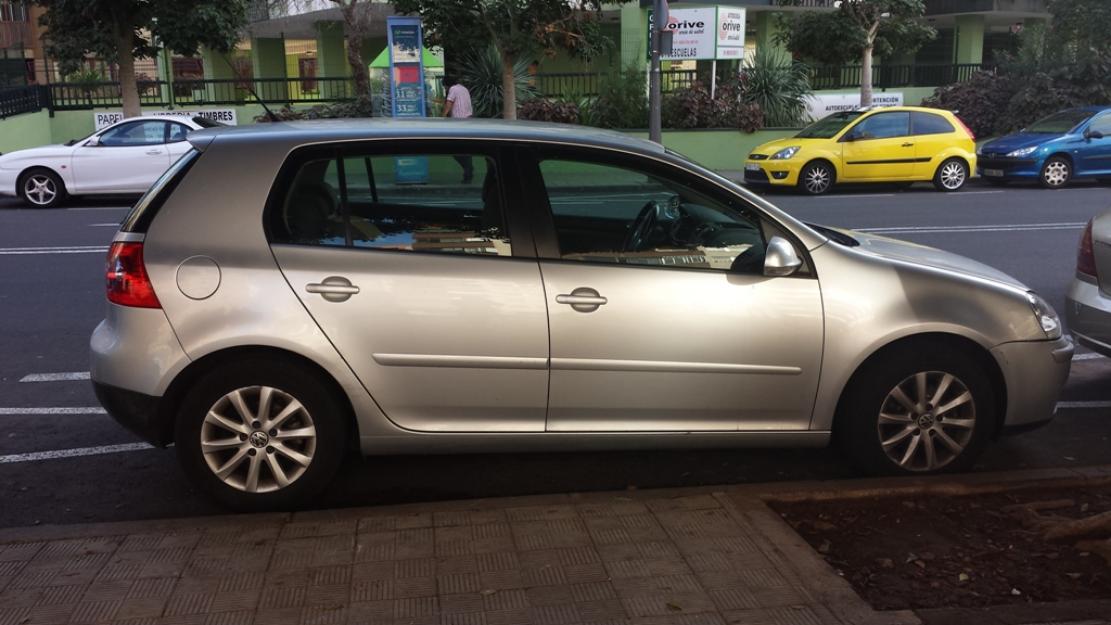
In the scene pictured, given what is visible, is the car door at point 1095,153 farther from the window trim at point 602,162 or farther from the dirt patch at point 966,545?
the window trim at point 602,162

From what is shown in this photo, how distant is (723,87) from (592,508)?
20856mm

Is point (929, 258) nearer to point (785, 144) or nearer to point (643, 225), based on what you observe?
point (643, 225)

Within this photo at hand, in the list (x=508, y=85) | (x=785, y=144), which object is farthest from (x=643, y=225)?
(x=508, y=85)

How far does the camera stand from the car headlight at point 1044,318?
492cm

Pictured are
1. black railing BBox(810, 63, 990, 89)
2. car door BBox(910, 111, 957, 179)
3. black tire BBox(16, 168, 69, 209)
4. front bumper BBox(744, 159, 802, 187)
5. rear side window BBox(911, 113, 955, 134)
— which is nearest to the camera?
black tire BBox(16, 168, 69, 209)

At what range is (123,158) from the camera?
16797 mm

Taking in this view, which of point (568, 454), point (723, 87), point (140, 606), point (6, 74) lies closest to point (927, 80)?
point (723, 87)

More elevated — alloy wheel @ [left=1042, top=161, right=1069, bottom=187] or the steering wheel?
the steering wheel

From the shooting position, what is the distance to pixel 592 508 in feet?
14.5

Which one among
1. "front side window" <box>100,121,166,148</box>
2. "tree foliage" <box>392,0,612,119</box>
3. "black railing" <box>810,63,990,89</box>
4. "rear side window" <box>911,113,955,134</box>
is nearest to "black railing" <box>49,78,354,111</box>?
"tree foliage" <box>392,0,612,119</box>

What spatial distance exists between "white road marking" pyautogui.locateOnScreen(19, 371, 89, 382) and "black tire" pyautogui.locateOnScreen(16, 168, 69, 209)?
36.3 feet

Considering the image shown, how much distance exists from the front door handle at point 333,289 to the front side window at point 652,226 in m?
0.94

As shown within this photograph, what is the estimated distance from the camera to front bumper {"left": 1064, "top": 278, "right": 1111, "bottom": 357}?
231 inches

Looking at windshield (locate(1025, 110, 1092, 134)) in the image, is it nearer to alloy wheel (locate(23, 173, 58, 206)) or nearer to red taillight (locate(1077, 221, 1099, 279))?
red taillight (locate(1077, 221, 1099, 279))
